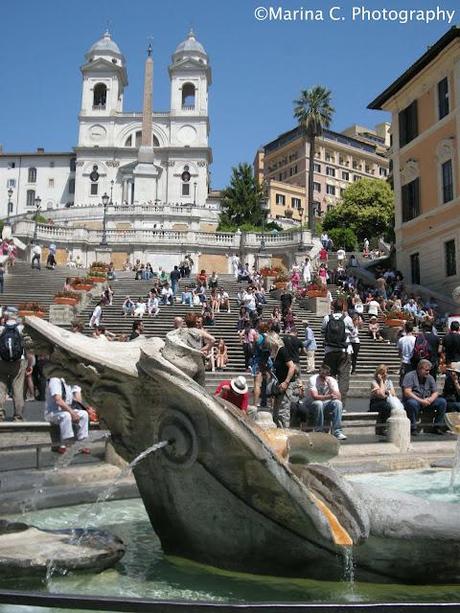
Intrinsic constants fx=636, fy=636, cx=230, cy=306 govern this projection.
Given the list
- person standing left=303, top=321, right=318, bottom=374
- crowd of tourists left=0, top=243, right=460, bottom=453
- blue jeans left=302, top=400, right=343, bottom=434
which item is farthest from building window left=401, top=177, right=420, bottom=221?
blue jeans left=302, top=400, right=343, bottom=434

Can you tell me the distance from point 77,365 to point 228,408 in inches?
40.2

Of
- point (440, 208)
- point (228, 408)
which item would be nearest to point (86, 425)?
point (228, 408)

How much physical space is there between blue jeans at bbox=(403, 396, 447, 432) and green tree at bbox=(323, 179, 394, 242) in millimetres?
54984

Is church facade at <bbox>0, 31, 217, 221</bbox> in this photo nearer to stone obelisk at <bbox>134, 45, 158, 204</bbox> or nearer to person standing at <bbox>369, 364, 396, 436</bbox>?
stone obelisk at <bbox>134, 45, 158, 204</bbox>

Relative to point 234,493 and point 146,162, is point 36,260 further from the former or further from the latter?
point 146,162

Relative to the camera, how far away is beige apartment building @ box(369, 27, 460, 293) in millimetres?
28344

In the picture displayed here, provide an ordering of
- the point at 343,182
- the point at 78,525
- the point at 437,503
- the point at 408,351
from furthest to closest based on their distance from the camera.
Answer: the point at 343,182 → the point at 408,351 → the point at 78,525 → the point at 437,503

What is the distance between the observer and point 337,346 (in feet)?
39.7

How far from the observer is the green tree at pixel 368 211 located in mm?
64562

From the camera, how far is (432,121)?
3041 centimetres

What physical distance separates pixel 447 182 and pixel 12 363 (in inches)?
956

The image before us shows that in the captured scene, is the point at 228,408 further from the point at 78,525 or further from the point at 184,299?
Result: the point at 184,299

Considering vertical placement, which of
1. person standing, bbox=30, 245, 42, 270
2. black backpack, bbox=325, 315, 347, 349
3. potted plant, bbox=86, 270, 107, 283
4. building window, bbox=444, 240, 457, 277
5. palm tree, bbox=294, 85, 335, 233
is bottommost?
black backpack, bbox=325, 315, 347, 349

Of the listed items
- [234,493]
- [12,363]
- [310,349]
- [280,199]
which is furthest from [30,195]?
[234,493]
